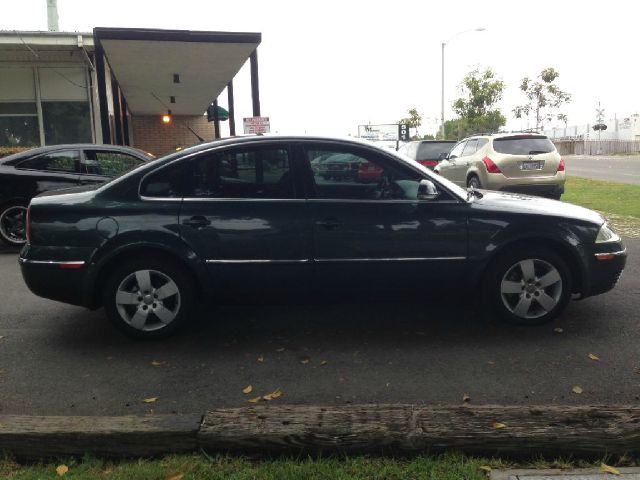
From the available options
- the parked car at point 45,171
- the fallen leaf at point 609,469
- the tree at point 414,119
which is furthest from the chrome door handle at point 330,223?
the tree at point 414,119

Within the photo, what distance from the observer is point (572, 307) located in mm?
5496

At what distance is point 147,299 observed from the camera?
180 inches

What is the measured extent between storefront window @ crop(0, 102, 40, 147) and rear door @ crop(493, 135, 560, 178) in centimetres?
1280

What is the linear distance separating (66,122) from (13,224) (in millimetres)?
9579

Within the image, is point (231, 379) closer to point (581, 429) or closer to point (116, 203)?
point (116, 203)

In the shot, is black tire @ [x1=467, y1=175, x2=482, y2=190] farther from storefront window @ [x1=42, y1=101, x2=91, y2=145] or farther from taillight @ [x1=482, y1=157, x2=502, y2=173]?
storefront window @ [x1=42, y1=101, x2=91, y2=145]

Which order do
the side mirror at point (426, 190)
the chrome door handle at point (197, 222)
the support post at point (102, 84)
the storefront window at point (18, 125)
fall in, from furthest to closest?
the storefront window at point (18, 125) → the support post at point (102, 84) → the side mirror at point (426, 190) → the chrome door handle at point (197, 222)

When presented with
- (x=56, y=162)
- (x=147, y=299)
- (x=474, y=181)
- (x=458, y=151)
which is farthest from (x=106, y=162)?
(x=458, y=151)

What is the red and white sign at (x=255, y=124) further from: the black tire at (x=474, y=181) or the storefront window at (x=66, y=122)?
the storefront window at (x=66, y=122)

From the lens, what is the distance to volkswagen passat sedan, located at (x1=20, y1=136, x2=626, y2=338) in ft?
14.6

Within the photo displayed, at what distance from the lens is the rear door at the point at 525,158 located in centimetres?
1298

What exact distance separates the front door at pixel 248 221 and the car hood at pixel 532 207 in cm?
151

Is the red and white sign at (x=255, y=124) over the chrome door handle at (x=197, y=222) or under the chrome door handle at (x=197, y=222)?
over

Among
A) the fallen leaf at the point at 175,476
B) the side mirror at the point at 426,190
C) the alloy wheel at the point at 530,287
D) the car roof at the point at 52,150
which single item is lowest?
the fallen leaf at the point at 175,476
